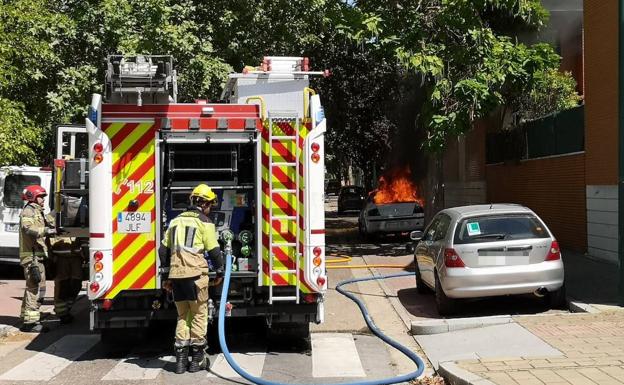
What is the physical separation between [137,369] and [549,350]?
415 centimetres

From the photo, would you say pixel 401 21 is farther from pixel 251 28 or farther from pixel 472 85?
pixel 251 28

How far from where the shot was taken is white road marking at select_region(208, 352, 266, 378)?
6.64 m

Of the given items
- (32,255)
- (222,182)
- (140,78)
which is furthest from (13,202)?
(222,182)

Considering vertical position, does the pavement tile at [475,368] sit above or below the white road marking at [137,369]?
above

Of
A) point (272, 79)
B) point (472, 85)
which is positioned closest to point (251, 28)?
point (472, 85)

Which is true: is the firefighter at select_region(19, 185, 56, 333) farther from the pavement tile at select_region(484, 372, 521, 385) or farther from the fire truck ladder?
the pavement tile at select_region(484, 372, 521, 385)

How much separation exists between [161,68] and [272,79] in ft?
4.16

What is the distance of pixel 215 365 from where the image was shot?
7.01 metres

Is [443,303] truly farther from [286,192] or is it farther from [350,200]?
[350,200]

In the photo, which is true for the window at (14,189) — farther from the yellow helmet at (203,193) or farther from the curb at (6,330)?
the yellow helmet at (203,193)

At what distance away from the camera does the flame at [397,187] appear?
21942 millimetres

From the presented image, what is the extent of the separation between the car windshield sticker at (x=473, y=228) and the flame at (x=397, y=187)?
12199 millimetres

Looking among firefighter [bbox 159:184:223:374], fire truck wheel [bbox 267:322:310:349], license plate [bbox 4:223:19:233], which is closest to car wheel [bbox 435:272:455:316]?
fire truck wheel [bbox 267:322:310:349]

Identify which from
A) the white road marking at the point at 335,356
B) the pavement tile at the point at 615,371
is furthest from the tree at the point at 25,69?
the pavement tile at the point at 615,371
